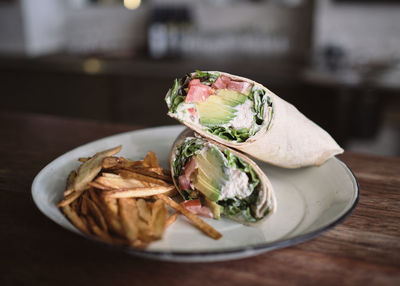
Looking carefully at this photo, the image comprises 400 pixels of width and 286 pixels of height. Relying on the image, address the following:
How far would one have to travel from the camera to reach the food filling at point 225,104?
129 centimetres

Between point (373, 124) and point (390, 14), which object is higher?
point (390, 14)

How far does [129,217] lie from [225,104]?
1.80 ft

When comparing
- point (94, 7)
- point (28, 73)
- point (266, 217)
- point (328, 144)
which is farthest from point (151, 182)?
point (94, 7)

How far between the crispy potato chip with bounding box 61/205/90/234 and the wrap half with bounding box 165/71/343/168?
441mm

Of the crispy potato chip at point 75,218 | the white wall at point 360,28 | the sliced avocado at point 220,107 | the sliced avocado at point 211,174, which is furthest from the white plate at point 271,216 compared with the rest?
the white wall at point 360,28

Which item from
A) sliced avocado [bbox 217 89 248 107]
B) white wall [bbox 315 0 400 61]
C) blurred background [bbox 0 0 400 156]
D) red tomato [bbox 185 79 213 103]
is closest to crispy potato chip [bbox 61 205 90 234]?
red tomato [bbox 185 79 213 103]

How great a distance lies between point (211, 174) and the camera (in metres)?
1.22

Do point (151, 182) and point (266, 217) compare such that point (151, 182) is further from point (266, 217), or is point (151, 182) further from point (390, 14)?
point (390, 14)

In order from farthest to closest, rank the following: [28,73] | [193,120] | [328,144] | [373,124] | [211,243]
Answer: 1. [28,73]
2. [373,124]
3. [328,144]
4. [193,120]
5. [211,243]

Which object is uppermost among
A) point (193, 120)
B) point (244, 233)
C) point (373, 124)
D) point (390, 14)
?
point (390, 14)

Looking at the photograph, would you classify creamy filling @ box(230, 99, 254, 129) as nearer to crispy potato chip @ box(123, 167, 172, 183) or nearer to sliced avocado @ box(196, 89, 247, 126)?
sliced avocado @ box(196, 89, 247, 126)

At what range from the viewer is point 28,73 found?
14.4 feet

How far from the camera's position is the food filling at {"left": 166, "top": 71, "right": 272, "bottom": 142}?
4.22 ft

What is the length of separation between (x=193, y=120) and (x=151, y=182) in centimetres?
26
